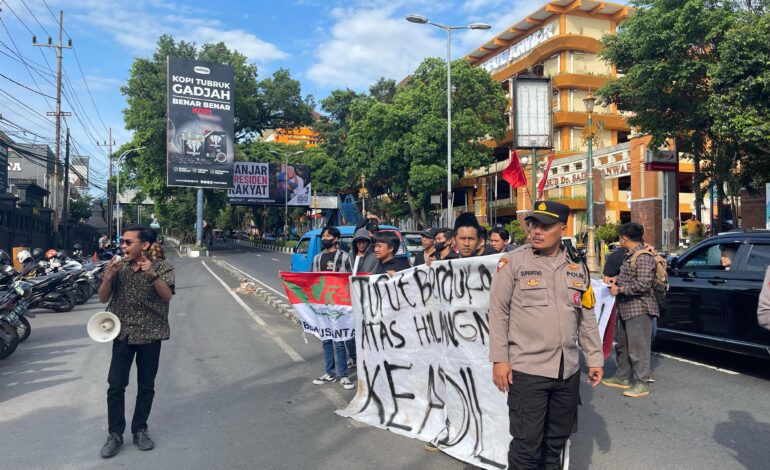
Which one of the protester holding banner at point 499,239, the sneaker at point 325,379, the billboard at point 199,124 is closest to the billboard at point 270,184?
the billboard at point 199,124

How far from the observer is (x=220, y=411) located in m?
5.52

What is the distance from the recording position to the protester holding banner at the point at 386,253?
18.3 feet

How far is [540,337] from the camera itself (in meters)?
3.09

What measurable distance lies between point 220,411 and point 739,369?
19.7 ft

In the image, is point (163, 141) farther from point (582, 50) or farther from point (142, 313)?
point (142, 313)

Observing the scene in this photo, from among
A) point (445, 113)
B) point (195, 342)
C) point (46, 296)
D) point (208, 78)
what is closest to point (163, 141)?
point (208, 78)

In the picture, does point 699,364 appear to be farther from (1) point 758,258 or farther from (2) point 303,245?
(2) point 303,245

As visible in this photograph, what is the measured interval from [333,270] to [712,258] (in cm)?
477

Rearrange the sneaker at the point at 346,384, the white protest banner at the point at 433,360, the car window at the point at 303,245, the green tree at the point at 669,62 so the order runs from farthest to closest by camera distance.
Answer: the green tree at the point at 669,62 < the car window at the point at 303,245 < the sneaker at the point at 346,384 < the white protest banner at the point at 433,360

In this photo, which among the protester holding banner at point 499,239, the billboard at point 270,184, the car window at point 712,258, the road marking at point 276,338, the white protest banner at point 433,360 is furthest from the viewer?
the billboard at point 270,184

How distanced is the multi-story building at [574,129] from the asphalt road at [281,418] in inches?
866

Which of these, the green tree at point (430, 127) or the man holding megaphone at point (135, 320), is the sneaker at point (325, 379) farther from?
the green tree at point (430, 127)

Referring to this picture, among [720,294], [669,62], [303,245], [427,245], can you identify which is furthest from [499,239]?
[669,62]

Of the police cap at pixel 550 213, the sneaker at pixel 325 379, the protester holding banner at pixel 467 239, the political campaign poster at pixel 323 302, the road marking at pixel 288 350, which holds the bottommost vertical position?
the road marking at pixel 288 350
